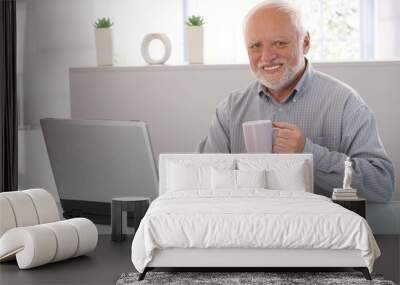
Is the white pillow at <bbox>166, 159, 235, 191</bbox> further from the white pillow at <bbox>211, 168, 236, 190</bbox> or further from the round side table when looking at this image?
the round side table

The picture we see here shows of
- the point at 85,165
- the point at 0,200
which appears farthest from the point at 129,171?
the point at 0,200

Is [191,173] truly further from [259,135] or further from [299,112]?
[299,112]

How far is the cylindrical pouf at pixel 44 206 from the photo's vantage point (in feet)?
14.0

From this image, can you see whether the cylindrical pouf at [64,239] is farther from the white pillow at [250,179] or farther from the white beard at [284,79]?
the white beard at [284,79]

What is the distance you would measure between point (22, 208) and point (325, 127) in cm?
166

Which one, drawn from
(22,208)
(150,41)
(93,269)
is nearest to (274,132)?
(93,269)

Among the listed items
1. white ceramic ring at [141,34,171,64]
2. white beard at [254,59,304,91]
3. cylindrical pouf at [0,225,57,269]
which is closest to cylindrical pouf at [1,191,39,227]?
cylindrical pouf at [0,225,57,269]

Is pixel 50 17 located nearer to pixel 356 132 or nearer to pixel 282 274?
pixel 356 132

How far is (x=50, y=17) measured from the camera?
6910 millimetres

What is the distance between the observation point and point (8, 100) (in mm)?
6086

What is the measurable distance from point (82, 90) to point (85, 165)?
1.69 meters

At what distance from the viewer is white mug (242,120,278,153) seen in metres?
4.41

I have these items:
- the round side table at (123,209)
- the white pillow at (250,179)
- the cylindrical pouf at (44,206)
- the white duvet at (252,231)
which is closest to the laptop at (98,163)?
the round side table at (123,209)

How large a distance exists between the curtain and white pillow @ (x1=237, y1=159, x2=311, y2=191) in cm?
229
